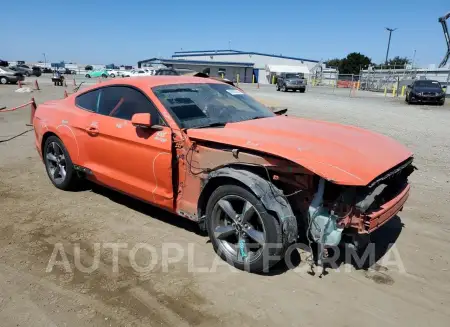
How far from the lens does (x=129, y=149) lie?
4.05 m

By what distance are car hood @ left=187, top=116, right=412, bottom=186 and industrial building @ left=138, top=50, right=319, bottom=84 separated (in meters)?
58.7

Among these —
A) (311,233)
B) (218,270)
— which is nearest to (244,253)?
(218,270)

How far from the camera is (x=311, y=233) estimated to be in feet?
10.1

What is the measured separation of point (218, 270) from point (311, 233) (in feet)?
2.98

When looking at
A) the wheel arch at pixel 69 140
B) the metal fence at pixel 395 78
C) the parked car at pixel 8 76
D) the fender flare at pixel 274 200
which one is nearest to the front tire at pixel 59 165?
the wheel arch at pixel 69 140

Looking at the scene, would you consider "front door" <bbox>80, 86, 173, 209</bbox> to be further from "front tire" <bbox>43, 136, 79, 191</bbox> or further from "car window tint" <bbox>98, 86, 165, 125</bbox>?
"front tire" <bbox>43, 136, 79, 191</bbox>

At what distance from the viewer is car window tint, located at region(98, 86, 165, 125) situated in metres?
3.98

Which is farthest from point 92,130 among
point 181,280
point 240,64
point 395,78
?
point 240,64

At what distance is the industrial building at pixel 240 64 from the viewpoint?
6844 cm

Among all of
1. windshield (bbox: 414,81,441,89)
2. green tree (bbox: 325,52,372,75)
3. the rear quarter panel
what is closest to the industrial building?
green tree (bbox: 325,52,372,75)

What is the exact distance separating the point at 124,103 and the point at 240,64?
66.3 metres

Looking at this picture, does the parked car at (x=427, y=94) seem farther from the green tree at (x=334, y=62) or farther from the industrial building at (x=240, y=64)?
the green tree at (x=334, y=62)

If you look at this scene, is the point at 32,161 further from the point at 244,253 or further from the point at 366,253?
the point at 366,253

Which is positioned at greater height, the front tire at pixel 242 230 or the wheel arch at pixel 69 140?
the wheel arch at pixel 69 140
